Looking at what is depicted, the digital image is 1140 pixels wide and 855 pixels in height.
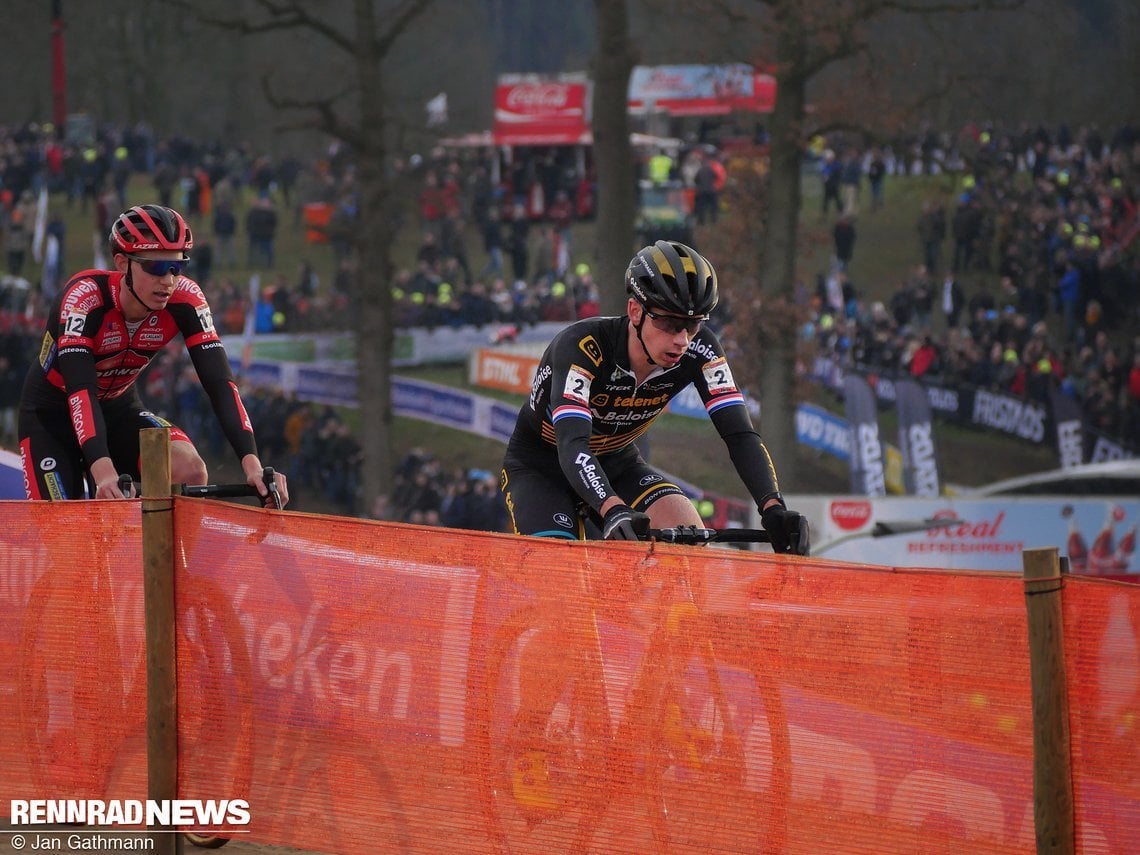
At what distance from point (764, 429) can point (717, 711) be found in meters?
18.1

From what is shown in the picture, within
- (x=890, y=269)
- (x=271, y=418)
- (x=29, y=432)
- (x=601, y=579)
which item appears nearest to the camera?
(x=601, y=579)

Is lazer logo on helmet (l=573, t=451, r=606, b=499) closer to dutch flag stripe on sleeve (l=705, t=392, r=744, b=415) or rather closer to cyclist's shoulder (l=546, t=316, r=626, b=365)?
cyclist's shoulder (l=546, t=316, r=626, b=365)

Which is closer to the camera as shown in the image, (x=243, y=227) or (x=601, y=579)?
(x=601, y=579)

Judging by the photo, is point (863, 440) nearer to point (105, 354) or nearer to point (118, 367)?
point (118, 367)

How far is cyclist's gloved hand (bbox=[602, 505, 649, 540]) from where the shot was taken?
547 cm

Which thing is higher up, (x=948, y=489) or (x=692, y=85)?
(x=692, y=85)

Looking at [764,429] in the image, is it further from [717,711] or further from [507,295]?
[717,711]

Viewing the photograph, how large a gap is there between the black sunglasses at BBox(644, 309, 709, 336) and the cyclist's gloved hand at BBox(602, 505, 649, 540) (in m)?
0.83

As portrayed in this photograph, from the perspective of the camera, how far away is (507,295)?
1151 inches

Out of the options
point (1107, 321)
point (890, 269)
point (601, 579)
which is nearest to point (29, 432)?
point (601, 579)

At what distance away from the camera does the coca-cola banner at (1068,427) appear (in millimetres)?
25812

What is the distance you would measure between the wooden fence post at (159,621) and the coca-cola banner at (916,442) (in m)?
20.4

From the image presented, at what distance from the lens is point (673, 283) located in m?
5.97

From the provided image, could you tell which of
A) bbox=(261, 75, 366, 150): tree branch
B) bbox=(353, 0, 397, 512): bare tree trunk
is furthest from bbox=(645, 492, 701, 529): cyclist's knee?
bbox=(261, 75, 366, 150): tree branch
